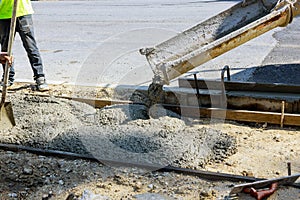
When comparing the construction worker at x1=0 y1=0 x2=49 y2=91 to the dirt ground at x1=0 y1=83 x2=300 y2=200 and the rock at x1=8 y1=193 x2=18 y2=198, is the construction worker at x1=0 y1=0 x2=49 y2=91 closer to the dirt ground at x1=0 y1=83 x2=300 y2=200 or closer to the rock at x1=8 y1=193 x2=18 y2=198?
the dirt ground at x1=0 y1=83 x2=300 y2=200

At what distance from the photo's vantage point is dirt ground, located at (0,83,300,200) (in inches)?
139

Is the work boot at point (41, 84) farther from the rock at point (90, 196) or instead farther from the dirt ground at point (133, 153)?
the rock at point (90, 196)

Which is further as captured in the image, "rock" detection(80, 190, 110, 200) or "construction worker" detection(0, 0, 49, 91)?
"construction worker" detection(0, 0, 49, 91)

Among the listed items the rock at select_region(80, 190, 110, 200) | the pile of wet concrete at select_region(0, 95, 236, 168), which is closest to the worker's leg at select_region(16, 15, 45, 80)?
the pile of wet concrete at select_region(0, 95, 236, 168)

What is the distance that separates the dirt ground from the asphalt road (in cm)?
165

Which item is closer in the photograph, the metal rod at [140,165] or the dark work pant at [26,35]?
the metal rod at [140,165]

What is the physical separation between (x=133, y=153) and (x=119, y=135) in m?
0.33

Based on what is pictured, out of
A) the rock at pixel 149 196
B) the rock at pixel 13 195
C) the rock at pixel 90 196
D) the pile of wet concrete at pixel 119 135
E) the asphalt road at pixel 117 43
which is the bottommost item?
the rock at pixel 13 195

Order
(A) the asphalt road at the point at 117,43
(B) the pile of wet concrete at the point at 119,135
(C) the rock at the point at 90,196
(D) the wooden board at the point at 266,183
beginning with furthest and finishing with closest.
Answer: (A) the asphalt road at the point at 117,43
(B) the pile of wet concrete at the point at 119,135
(C) the rock at the point at 90,196
(D) the wooden board at the point at 266,183

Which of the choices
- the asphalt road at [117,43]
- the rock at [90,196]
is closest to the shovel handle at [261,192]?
the rock at [90,196]

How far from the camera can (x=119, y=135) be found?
4246mm

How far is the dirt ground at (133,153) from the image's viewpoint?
354 centimetres

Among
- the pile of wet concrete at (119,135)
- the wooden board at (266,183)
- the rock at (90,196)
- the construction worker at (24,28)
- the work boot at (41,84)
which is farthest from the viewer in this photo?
the work boot at (41,84)

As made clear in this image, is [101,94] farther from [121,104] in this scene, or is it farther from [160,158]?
[160,158]
